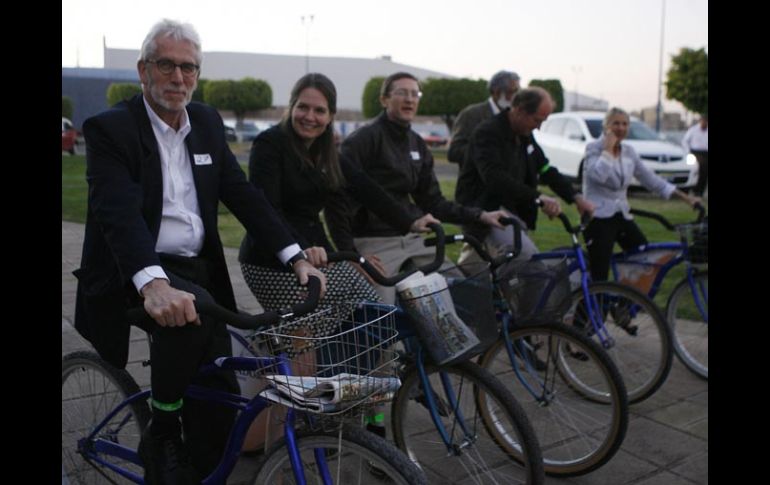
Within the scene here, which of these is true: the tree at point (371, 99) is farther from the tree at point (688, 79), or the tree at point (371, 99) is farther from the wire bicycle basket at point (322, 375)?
the wire bicycle basket at point (322, 375)

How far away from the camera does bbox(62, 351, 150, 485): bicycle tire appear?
2936mm

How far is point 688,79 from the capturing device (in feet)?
109

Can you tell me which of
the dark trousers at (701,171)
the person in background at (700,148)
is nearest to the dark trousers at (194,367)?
the dark trousers at (701,171)

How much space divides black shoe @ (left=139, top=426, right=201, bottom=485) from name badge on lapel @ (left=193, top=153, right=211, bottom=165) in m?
0.93

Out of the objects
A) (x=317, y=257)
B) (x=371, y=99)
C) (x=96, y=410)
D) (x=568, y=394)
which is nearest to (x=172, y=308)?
(x=317, y=257)

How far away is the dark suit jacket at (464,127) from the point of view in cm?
579

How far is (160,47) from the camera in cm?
250

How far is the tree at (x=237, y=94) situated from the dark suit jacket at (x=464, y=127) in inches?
2091

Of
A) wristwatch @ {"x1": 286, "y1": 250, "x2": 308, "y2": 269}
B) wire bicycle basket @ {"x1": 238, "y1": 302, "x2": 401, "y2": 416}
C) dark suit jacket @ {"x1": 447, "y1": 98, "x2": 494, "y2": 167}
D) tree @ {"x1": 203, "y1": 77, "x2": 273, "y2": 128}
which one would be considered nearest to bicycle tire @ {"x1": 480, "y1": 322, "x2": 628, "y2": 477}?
wristwatch @ {"x1": 286, "y1": 250, "x2": 308, "y2": 269}

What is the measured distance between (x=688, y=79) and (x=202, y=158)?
1347 inches

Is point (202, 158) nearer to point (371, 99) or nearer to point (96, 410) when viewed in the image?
point (96, 410)

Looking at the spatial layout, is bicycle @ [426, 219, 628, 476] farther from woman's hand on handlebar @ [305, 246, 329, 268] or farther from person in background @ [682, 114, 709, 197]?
person in background @ [682, 114, 709, 197]
